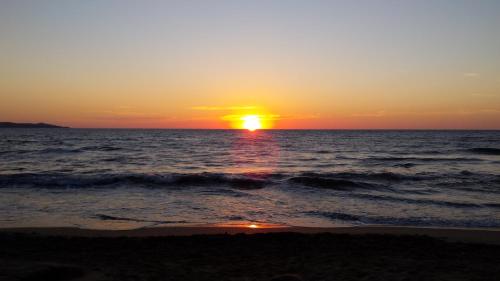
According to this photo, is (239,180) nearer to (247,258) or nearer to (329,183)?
(329,183)

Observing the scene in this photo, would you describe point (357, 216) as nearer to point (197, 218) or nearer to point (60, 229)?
point (197, 218)

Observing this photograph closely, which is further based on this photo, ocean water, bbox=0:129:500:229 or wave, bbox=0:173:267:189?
wave, bbox=0:173:267:189

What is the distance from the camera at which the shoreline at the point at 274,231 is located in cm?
1064

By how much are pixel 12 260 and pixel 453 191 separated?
18.1 meters

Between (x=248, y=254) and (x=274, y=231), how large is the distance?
8.33ft

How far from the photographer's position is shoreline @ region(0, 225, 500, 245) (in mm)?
10645

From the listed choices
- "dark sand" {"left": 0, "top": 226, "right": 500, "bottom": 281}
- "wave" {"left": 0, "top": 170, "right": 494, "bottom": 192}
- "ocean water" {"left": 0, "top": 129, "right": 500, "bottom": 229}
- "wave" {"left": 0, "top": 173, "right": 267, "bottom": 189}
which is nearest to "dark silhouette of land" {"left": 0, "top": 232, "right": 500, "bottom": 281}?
"dark sand" {"left": 0, "top": 226, "right": 500, "bottom": 281}

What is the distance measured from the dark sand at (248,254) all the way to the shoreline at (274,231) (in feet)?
0.08

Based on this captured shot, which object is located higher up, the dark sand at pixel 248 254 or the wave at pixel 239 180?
the dark sand at pixel 248 254

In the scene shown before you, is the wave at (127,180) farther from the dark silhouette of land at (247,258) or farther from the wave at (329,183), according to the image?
the dark silhouette of land at (247,258)

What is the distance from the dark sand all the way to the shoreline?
1.0 inches

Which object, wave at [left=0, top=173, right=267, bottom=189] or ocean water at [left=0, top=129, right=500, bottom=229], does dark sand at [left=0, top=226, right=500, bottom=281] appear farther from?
wave at [left=0, top=173, right=267, bottom=189]

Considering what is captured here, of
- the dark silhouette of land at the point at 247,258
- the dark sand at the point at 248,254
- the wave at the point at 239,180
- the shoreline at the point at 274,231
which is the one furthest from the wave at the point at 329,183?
the dark silhouette of land at the point at 247,258

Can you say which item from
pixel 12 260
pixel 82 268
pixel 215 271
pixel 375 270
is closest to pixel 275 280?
pixel 215 271
